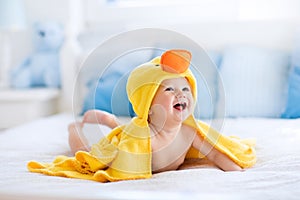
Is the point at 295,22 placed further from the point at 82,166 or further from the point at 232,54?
the point at 82,166

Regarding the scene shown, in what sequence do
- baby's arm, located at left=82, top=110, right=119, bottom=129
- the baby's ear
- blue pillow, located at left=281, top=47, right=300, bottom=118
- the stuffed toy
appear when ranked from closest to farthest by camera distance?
1. the baby's ear
2. baby's arm, located at left=82, top=110, right=119, bottom=129
3. blue pillow, located at left=281, top=47, right=300, bottom=118
4. the stuffed toy

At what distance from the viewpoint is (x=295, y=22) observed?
231 centimetres

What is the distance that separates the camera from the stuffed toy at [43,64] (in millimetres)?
2625

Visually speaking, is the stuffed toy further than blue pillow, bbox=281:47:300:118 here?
Yes

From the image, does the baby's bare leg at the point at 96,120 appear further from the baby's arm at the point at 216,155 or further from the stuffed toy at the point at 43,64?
the stuffed toy at the point at 43,64

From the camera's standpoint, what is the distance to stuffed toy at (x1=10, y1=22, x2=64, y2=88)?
2.62m

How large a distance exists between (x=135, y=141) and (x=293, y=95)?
108 centimetres

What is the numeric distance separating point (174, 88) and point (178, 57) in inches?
2.8

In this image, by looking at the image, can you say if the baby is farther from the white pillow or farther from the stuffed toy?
the stuffed toy

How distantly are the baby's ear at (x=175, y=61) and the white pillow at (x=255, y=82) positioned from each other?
941 mm

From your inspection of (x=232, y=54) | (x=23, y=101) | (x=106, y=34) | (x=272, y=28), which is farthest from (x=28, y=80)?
(x=272, y=28)

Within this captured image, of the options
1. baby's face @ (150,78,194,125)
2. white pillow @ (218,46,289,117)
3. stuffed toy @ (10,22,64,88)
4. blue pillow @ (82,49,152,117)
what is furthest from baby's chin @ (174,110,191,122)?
stuffed toy @ (10,22,64,88)

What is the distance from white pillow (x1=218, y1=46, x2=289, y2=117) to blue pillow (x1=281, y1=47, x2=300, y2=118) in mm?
43

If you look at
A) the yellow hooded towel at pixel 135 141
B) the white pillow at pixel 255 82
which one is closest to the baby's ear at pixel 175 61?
the yellow hooded towel at pixel 135 141
